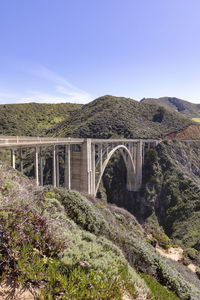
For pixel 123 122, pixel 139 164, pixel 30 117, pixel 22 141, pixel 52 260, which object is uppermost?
pixel 30 117

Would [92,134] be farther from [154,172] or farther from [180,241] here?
[180,241]

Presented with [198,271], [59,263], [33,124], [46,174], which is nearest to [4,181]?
[59,263]

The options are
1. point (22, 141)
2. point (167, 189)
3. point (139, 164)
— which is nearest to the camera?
point (22, 141)

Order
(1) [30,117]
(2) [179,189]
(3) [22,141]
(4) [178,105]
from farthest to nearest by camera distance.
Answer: (4) [178,105] < (1) [30,117] < (2) [179,189] < (3) [22,141]

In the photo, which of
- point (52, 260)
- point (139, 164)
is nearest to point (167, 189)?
point (139, 164)

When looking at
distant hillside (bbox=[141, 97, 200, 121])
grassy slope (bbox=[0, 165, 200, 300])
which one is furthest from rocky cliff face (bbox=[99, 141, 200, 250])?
distant hillside (bbox=[141, 97, 200, 121])

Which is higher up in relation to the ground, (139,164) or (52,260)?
(52,260)

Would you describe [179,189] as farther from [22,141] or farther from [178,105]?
[178,105]
